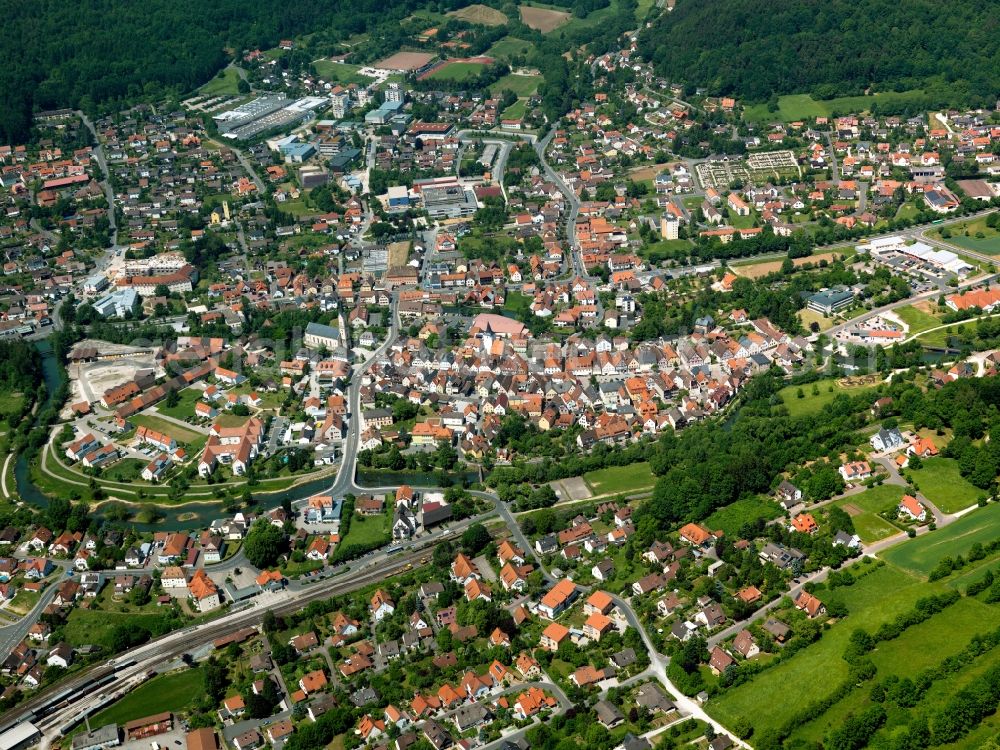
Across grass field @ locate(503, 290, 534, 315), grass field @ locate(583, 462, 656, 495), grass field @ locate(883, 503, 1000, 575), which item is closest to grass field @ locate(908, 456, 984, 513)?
grass field @ locate(883, 503, 1000, 575)

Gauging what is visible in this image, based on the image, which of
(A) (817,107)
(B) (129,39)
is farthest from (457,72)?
(A) (817,107)

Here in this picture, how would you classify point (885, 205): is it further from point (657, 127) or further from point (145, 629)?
point (145, 629)

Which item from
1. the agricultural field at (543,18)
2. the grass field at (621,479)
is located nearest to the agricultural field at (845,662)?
the grass field at (621,479)

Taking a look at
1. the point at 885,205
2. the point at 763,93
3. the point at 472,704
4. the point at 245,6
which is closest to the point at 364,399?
the point at 472,704

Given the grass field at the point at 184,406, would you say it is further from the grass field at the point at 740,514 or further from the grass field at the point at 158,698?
the grass field at the point at 740,514

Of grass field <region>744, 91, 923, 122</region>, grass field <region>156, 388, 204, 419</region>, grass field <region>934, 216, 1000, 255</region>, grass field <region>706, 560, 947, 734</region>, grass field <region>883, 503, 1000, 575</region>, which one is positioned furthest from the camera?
grass field <region>744, 91, 923, 122</region>

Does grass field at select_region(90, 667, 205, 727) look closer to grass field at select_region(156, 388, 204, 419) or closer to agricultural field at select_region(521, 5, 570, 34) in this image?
grass field at select_region(156, 388, 204, 419)
